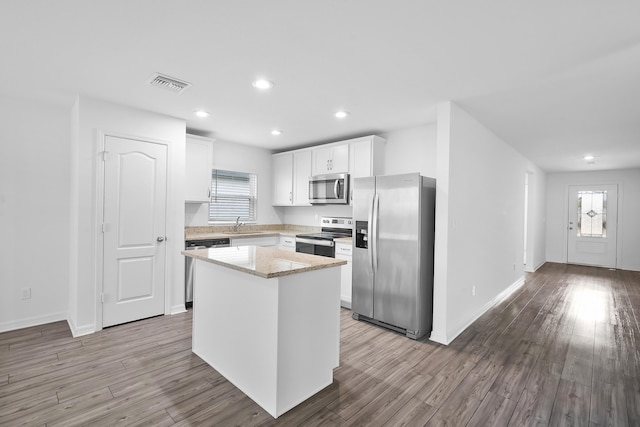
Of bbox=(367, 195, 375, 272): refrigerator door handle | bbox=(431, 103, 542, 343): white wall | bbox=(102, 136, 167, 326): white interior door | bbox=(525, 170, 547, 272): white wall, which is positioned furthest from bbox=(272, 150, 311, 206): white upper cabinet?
bbox=(525, 170, 547, 272): white wall

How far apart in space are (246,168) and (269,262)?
11.5ft

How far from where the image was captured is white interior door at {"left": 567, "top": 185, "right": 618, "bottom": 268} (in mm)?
7617

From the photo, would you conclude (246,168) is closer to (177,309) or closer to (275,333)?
(177,309)

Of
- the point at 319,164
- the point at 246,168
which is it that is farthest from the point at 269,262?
the point at 246,168

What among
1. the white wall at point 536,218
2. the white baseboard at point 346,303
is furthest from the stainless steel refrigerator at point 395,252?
the white wall at point 536,218

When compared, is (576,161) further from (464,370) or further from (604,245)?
(464,370)

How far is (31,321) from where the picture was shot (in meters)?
3.46

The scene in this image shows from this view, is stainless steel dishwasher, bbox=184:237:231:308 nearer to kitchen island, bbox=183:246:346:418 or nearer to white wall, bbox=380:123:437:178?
kitchen island, bbox=183:246:346:418

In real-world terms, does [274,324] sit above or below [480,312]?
above

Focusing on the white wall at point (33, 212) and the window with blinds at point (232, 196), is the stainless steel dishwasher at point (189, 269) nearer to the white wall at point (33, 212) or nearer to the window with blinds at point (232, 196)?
the window with blinds at point (232, 196)

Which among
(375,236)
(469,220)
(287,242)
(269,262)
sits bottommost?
(287,242)

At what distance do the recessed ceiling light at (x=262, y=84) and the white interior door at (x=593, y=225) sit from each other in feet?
28.3

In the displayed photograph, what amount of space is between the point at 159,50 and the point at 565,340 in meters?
4.60

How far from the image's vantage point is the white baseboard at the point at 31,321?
10.9 ft
